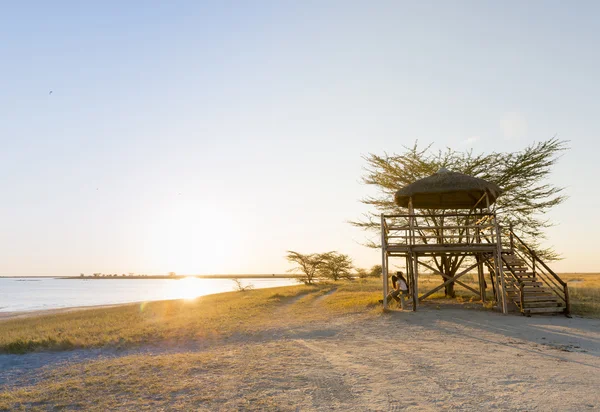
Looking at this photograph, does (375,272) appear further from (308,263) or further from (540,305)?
(540,305)

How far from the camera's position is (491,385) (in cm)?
700

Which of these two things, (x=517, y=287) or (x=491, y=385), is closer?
(x=491, y=385)

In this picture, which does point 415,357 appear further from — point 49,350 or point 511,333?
point 49,350

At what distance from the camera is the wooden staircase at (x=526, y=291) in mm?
15594

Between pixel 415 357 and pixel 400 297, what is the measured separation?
8.44 meters

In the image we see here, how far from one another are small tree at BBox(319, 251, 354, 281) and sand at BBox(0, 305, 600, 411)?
36752mm

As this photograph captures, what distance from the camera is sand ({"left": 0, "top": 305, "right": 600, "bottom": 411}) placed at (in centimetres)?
640

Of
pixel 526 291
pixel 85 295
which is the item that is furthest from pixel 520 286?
Answer: pixel 85 295

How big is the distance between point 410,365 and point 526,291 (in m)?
9.73

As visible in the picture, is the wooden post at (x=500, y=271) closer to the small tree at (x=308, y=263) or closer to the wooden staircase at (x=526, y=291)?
the wooden staircase at (x=526, y=291)

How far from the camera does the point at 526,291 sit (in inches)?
623

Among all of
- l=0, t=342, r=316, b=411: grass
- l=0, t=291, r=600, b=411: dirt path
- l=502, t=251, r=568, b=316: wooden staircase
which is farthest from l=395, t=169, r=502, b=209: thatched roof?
l=0, t=342, r=316, b=411: grass

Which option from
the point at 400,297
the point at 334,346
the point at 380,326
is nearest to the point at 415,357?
the point at 334,346

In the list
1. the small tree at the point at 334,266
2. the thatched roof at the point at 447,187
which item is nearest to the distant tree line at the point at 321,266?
the small tree at the point at 334,266
